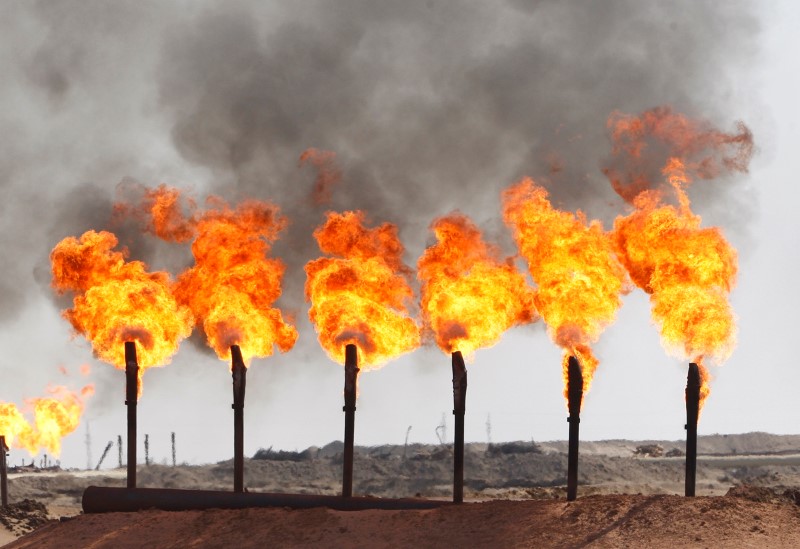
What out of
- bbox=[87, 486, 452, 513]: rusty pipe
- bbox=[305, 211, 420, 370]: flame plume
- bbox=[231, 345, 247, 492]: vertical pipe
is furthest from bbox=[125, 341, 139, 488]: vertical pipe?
bbox=[305, 211, 420, 370]: flame plume

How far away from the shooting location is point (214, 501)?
3384 centimetres

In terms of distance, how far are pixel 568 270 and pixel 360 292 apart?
6.33 meters

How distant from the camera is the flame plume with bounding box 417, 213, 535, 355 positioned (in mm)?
34875

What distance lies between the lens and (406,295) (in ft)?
121

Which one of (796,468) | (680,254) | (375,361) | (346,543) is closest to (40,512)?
(375,361)

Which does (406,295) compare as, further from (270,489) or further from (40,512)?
(270,489)

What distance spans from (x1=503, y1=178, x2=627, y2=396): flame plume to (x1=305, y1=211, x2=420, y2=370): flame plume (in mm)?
4008

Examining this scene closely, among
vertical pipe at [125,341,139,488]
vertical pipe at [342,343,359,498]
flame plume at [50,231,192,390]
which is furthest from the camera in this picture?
flame plume at [50,231,192,390]

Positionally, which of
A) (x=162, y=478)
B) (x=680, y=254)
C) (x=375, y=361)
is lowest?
(x=162, y=478)

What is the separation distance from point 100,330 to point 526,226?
13.8m

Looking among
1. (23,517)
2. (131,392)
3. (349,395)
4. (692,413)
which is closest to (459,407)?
(349,395)

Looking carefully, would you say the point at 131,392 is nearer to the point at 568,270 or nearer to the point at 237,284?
the point at 237,284

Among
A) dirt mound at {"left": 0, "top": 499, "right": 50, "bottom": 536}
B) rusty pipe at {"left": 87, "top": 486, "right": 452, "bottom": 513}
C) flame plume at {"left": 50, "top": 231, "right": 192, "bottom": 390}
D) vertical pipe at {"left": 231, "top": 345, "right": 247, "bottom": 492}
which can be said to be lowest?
dirt mound at {"left": 0, "top": 499, "right": 50, "bottom": 536}

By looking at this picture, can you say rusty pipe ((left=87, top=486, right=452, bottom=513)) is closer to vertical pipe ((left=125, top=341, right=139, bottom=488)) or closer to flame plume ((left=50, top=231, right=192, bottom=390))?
vertical pipe ((left=125, top=341, right=139, bottom=488))
